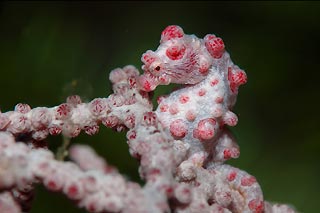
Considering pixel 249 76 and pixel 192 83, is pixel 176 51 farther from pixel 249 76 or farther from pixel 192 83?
pixel 249 76

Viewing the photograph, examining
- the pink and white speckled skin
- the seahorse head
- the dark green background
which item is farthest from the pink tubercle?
the dark green background

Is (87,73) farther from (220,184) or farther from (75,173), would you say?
(75,173)

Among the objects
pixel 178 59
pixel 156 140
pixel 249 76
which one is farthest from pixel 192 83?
pixel 249 76

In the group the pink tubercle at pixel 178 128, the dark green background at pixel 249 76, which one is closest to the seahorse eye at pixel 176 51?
the pink tubercle at pixel 178 128

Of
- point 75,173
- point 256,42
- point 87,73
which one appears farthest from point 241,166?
point 75,173

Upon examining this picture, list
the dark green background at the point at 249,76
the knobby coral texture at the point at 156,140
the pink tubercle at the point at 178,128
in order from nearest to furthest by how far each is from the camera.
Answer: the knobby coral texture at the point at 156,140
the pink tubercle at the point at 178,128
the dark green background at the point at 249,76

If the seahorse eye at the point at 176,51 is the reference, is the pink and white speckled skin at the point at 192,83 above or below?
below

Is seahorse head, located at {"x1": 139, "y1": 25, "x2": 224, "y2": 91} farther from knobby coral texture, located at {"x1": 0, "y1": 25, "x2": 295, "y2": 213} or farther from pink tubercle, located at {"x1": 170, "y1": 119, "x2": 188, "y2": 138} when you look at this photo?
pink tubercle, located at {"x1": 170, "y1": 119, "x2": 188, "y2": 138}

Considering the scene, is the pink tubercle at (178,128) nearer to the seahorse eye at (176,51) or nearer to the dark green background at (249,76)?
the seahorse eye at (176,51)
